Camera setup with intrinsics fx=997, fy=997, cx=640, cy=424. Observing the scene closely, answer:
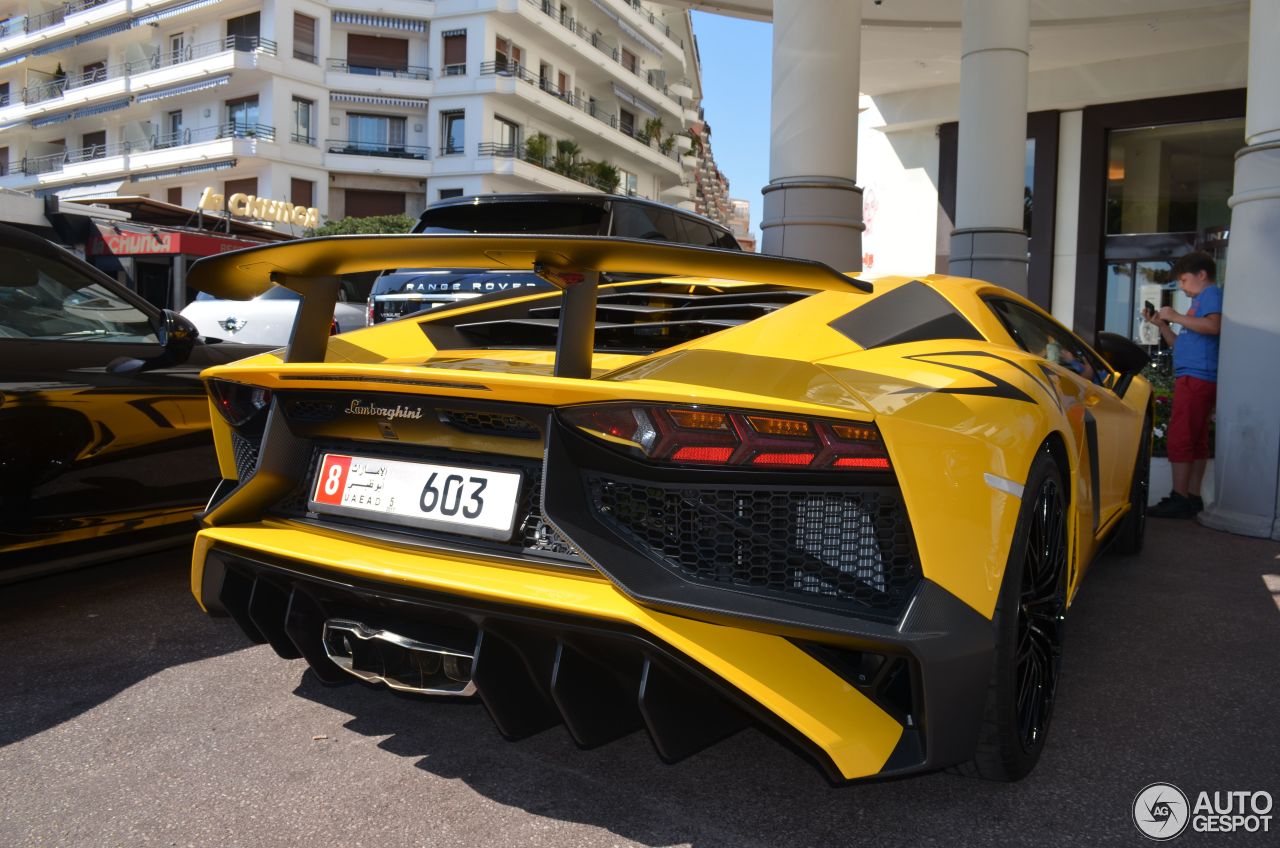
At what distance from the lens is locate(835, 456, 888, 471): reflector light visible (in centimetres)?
178

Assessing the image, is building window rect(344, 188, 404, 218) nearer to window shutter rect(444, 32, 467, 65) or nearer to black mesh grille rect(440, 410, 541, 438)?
window shutter rect(444, 32, 467, 65)

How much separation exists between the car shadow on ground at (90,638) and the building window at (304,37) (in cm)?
4209

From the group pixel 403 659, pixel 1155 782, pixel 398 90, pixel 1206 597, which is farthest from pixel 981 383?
pixel 398 90

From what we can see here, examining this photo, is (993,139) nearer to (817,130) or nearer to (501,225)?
(817,130)

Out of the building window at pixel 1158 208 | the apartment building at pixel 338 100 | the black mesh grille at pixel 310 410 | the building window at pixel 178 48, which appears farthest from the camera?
the building window at pixel 178 48

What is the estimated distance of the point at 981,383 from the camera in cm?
208

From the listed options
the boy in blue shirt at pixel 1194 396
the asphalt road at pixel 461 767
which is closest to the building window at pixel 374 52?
the boy in blue shirt at pixel 1194 396

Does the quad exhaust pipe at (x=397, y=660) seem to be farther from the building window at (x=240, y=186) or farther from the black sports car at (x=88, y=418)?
the building window at (x=240, y=186)

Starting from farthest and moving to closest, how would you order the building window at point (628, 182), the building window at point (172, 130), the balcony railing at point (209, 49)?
the building window at point (628, 182)
the building window at point (172, 130)
the balcony railing at point (209, 49)

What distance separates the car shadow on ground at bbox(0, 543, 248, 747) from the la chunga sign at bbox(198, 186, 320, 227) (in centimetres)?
3395

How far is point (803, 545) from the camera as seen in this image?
1809 mm

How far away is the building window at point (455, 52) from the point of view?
41.7m

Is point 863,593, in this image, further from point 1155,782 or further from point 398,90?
point 398,90

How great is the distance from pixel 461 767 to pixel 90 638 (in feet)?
5.39
